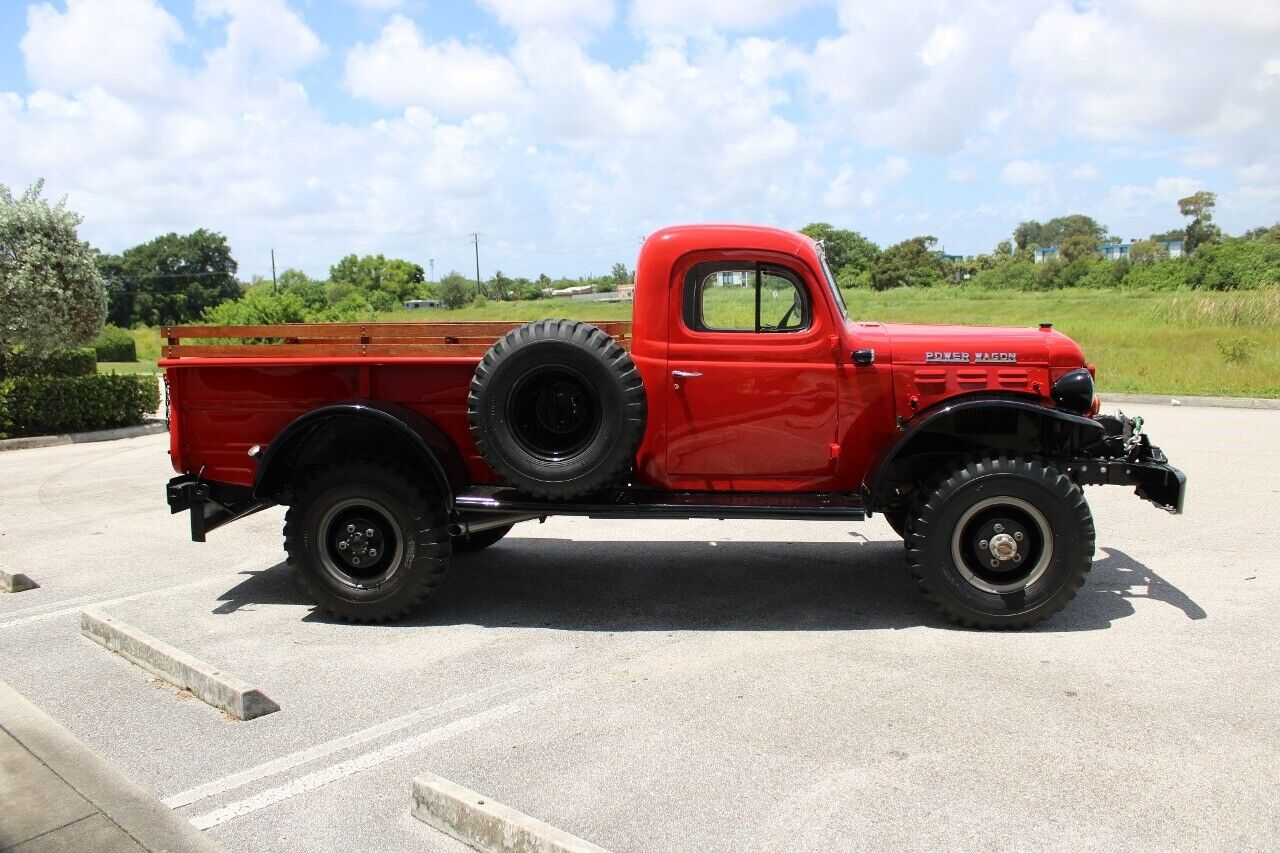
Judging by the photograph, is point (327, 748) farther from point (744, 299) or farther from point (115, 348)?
point (115, 348)

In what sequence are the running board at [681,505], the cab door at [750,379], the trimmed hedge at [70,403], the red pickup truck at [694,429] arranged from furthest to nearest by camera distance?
the trimmed hedge at [70,403] < the cab door at [750,379] < the running board at [681,505] < the red pickup truck at [694,429]

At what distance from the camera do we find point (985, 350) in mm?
5586

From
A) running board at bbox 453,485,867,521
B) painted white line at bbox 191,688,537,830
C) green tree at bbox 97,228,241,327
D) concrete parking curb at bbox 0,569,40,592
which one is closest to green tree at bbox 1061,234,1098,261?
green tree at bbox 97,228,241,327

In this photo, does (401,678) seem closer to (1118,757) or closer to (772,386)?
(772,386)

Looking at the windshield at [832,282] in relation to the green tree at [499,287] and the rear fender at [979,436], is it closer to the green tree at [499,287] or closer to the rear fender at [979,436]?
the rear fender at [979,436]

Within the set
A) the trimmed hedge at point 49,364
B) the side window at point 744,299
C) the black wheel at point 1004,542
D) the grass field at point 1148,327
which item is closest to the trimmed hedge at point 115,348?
the grass field at point 1148,327

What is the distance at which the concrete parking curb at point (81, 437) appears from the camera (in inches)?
564

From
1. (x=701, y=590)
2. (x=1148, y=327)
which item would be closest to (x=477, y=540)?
(x=701, y=590)

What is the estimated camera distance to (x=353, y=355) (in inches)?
226

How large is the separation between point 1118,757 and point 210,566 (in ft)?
19.3

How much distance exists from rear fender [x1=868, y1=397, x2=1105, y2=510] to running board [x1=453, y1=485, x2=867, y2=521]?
0.26 meters

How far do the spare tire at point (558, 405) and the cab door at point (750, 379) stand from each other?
0.41 m

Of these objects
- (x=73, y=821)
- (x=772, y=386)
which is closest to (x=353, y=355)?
(x=772, y=386)

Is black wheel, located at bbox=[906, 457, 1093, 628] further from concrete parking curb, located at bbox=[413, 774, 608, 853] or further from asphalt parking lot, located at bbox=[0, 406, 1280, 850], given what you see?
concrete parking curb, located at bbox=[413, 774, 608, 853]
